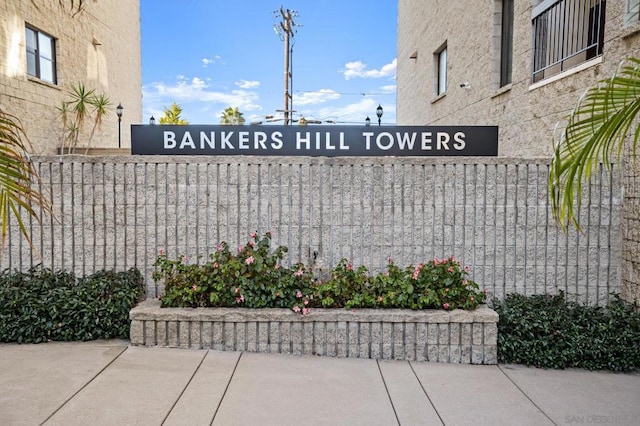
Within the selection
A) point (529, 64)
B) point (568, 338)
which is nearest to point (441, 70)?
point (529, 64)

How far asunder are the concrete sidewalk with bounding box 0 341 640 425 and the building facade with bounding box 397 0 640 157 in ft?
10.4

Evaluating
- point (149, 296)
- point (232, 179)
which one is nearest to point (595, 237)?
point (232, 179)

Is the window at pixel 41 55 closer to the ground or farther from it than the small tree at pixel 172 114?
closer to the ground

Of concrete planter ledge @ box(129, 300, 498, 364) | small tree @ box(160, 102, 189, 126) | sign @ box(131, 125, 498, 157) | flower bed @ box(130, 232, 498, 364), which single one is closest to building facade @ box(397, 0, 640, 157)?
sign @ box(131, 125, 498, 157)

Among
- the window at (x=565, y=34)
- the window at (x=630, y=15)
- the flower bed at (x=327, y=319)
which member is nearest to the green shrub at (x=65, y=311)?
the flower bed at (x=327, y=319)

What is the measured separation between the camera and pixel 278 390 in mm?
3834

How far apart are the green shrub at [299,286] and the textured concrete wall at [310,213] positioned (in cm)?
48

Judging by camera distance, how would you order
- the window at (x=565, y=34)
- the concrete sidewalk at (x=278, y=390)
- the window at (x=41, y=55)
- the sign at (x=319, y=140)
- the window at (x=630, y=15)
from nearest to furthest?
the concrete sidewalk at (x=278, y=390)
the window at (x=630, y=15)
the sign at (x=319, y=140)
the window at (x=565, y=34)
the window at (x=41, y=55)

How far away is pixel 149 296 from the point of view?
568cm

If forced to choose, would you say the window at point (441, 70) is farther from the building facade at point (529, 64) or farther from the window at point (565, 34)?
the window at point (565, 34)

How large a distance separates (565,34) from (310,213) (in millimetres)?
4957

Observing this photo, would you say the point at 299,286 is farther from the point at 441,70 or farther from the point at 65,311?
the point at 441,70

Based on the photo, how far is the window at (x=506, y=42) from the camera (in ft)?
31.4

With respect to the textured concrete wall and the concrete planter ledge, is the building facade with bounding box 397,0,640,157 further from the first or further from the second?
the concrete planter ledge
